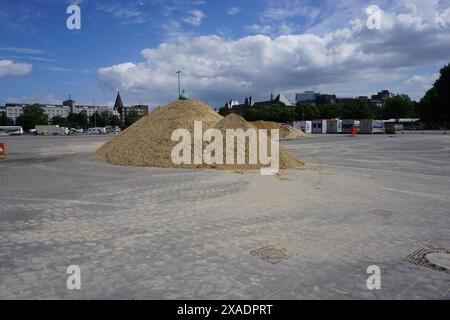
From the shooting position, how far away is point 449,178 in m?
13.1

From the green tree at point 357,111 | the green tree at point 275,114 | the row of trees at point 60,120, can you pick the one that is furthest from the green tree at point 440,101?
the row of trees at point 60,120

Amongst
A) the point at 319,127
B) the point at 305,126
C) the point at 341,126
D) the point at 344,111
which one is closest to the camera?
the point at 341,126

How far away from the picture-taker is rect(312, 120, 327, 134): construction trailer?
7112 cm

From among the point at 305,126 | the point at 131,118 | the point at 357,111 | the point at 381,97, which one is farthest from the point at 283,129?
the point at 381,97

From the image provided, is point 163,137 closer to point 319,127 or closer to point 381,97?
point 319,127

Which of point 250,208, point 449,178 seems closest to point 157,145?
point 250,208

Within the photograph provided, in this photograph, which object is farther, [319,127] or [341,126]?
[319,127]

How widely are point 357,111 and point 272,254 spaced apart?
355 feet

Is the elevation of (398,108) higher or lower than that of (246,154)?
higher

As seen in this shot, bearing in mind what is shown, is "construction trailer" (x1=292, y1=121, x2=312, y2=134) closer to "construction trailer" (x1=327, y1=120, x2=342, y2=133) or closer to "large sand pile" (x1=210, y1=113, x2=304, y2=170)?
"construction trailer" (x1=327, y1=120, x2=342, y2=133)

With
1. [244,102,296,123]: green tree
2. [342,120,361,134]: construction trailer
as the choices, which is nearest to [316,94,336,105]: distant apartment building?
[244,102,296,123]: green tree

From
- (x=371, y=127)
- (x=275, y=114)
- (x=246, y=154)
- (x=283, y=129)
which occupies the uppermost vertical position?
(x=275, y=114)

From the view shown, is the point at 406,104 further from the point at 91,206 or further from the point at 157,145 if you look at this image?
the point at 91,206

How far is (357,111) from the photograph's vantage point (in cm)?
10362
